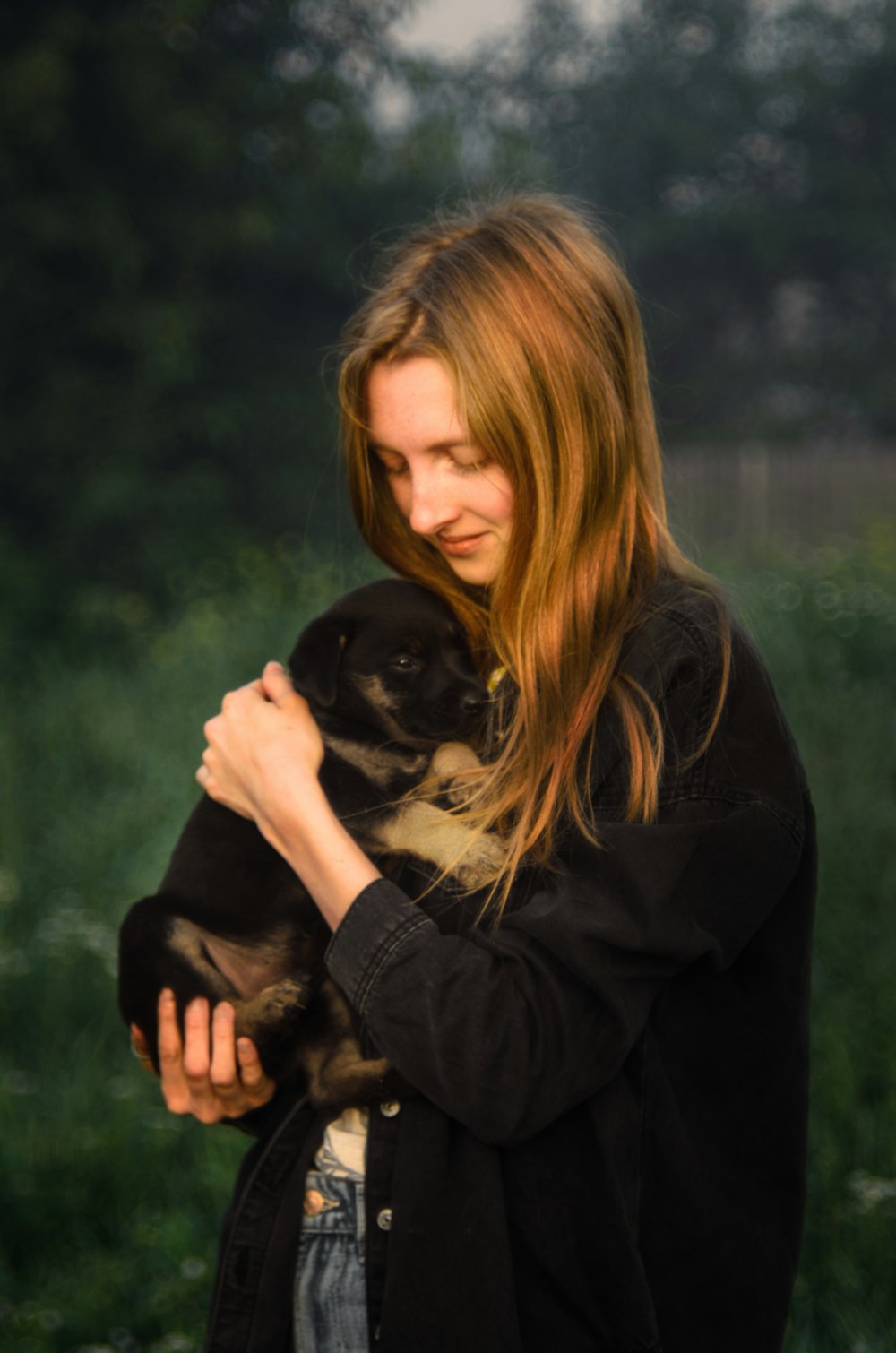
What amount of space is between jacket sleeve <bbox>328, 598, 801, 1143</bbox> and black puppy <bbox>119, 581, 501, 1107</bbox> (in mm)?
292

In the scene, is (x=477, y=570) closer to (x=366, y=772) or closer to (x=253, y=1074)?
(x=366, y=772)

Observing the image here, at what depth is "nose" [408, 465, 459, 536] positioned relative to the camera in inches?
86.0

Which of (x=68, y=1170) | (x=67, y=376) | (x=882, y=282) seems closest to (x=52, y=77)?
(x=67, y=376)

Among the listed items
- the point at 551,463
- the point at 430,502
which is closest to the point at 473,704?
the point at 430,502

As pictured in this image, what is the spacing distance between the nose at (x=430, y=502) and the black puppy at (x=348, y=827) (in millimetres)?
489

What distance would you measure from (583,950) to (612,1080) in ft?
0.78

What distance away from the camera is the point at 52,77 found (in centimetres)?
1120

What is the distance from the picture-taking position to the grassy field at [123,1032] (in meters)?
3.37

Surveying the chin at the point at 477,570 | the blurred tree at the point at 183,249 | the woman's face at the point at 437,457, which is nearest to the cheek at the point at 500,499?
the woman's face at the point at 437,457

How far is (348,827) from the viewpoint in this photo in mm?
2521

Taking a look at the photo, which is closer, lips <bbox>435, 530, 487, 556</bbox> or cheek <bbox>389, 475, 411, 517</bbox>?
lips <bbox>435, 530, 487, 556</bbox>

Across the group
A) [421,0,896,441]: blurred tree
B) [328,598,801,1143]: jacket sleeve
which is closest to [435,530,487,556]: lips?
[328,598,801,1143]: jacket sleeve

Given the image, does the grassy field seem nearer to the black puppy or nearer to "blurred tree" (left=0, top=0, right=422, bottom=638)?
the black puppy

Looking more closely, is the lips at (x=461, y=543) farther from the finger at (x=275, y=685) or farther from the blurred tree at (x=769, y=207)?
the blurred tree at (x=769, y=207)
